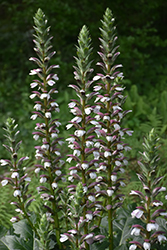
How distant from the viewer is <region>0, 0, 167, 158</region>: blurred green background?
254 inches

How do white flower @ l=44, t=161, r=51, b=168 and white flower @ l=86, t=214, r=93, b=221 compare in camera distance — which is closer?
white flower @ l=86, t=214, r=93, b=221

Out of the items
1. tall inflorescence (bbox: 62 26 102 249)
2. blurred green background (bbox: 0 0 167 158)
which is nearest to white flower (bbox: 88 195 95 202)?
tall inflorescence (bbox: 62 26 102 249)

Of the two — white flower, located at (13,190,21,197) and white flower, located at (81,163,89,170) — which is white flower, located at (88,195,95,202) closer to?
white flower, located at (81,163,89,170)

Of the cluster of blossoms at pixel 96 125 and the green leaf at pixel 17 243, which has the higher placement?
the cluster of blossoms at pixel 96 125

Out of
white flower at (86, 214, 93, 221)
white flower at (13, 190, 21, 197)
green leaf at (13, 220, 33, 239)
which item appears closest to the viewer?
white flower at (86, 214, 93, 221)

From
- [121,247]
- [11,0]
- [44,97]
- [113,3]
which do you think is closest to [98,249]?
[121,247]

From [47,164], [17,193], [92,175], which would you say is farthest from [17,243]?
[92,175]

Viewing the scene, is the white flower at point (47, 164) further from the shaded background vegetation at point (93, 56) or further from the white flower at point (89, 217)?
the shaded background vegetation at point (93, 56)

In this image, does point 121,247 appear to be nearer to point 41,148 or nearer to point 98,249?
point 98,249

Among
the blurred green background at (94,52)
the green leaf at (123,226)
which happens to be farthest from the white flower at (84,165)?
the blurred green background at (94,52)

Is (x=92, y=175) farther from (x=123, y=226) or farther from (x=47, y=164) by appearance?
(x=123, y=226)

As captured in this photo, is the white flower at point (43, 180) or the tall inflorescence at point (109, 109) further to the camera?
the white flower at point (43, 180)

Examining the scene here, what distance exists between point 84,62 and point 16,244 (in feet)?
4.74

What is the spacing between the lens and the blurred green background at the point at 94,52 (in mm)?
6453
